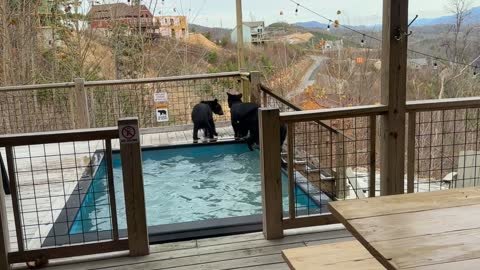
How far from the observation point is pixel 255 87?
6.39 meters

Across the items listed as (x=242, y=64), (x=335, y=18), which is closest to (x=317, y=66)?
(x=335, y=18)

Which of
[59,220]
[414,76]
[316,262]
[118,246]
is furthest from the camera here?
[414,76]

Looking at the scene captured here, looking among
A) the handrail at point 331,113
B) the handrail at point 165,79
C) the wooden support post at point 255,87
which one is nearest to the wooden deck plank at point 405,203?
the handrail at point 331,113

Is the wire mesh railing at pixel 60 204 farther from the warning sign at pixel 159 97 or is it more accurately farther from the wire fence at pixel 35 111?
the warning sign at pixel 159 97

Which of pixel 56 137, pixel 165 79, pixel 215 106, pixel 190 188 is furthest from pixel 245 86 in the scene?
pixel 56 137

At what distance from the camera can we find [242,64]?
701 cm

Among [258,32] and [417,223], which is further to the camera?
[258,32]

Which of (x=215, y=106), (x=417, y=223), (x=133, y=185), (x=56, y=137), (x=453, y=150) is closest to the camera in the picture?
(x=417, y=223)

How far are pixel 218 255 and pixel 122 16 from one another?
7.01 m

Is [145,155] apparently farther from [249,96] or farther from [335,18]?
[335,18]

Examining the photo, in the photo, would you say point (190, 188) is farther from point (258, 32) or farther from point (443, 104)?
point (258, 32)

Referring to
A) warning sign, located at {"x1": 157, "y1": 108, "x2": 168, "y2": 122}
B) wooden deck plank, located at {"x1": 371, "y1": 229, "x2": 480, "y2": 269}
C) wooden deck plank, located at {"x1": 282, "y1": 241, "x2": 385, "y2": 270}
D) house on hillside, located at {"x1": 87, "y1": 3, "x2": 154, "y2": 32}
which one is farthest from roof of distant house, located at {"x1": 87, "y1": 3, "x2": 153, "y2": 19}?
wooden deck plank, located at {"x1": 371, "y1": 229, "x2": 480, "y2": 269}

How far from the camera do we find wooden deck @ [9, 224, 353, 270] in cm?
260

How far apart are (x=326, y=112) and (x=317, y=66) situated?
16.7 feet
